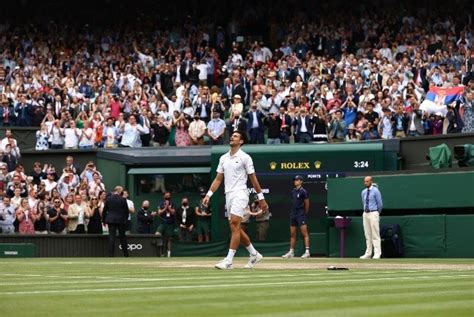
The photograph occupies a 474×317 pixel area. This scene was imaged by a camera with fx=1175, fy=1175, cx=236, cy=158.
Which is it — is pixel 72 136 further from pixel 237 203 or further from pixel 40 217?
pixel 237 203

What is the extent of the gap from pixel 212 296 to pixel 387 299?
4.93 ft

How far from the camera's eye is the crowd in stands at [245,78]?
3309 centimetres

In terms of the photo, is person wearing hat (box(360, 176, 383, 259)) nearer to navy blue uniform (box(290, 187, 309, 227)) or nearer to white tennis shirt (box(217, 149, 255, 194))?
navy blue uniform (box(290, 187, 309, 227))

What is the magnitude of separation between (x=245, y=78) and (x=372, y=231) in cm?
1132

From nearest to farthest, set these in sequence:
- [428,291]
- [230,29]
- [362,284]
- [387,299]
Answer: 1. [387,299]
2. [428,291]
3. [362,284]
4. [230,29]

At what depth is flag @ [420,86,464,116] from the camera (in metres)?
31.2

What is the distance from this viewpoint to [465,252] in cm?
2627

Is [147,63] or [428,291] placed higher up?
[147,63]

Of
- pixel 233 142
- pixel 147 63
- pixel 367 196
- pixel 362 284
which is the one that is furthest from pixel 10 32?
pixel 362 284

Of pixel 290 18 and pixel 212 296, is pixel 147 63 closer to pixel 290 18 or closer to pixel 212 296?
pixel 290 18

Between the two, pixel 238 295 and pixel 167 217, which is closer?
pixel 238 295

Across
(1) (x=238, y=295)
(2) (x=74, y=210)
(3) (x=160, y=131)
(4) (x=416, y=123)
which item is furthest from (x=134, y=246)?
(1) (x=238, y=295)

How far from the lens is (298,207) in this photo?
93.1 ft

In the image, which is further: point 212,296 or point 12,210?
point 12,210
